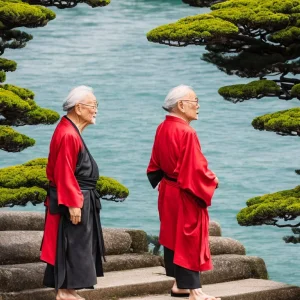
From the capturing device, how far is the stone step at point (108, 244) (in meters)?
8.75

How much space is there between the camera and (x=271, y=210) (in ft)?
29.3

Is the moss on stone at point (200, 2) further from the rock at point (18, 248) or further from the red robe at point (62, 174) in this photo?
the red robe at point (62, 174)

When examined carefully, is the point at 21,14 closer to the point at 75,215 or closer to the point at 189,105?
the point at 189,105

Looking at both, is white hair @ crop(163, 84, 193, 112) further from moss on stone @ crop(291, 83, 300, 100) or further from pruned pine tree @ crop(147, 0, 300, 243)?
moss on stone @ crop(291, 83, 300, 100)

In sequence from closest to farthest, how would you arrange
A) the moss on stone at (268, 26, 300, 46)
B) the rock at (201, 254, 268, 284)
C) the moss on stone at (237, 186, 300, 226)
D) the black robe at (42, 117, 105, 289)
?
1. the black robe at (42, 117, 105, 289)
2. the moss on stone at (237, 186, 300, 226)
3. the rock at (201, 254, 268, 284)
4. the moss on stone at (268, 26, 300, 46)

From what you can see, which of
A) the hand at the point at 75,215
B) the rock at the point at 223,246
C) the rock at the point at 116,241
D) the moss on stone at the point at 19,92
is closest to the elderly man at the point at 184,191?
the hand at the point at 75,215

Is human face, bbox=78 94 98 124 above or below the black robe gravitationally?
above

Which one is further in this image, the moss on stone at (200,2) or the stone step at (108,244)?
the moss on stone at (200,2)

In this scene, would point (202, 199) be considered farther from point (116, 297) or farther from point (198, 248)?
point (116, 297)

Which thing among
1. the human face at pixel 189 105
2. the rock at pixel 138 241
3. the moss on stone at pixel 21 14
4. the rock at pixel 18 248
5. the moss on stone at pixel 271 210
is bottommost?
the rock at pixel 138 241

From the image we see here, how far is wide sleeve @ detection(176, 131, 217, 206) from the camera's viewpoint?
7.54 meters

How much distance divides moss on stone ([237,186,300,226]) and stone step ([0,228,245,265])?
0.90 m

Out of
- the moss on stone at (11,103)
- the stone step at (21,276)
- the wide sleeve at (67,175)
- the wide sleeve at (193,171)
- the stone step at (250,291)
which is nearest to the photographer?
the wide sleeve at (67,175)

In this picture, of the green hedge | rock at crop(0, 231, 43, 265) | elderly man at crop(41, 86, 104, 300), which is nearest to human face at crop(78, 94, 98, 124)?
elderly man at crop(41, 86, 104, 300)
